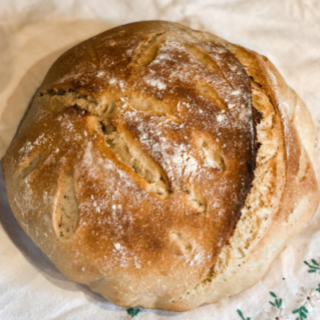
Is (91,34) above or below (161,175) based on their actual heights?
above

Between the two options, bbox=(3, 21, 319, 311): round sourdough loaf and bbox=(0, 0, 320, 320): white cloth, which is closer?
bbox=(3, 21, 319, 311): round sourdough loaf

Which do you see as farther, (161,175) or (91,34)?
(91,34)

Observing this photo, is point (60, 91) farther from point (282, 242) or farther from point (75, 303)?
point (282, 242)

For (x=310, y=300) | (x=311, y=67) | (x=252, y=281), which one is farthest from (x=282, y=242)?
(x=311, y=67)

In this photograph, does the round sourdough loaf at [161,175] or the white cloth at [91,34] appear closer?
the round sourdough loaf at [161,175]
